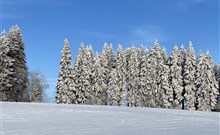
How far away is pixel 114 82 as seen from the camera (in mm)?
74750

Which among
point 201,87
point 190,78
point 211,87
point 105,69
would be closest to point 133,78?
point 105,69

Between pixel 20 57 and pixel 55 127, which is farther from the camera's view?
pixel 20 57

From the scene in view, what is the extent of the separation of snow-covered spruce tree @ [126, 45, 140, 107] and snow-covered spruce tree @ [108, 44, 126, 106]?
4.31ft

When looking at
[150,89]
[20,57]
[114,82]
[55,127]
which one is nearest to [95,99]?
[114,82]

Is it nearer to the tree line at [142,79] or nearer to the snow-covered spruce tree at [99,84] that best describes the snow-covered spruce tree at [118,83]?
the tree line at [142,79]

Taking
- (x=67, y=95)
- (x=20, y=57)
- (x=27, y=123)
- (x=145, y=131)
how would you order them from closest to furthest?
(x=145, y=131) → (x=27, y=123) → (x=20, y=57) → (x=67, y=95)

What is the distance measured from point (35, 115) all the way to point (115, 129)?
24.9 feet

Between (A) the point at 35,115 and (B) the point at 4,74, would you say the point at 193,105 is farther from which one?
(A) the point at 35,115

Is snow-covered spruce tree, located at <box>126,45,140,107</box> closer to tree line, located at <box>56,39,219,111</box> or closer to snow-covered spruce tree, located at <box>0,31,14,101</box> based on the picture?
tree line, located at <box>56,39,219,111</box>

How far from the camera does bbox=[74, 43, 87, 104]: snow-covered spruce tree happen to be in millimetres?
69688

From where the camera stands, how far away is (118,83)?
7519 cm

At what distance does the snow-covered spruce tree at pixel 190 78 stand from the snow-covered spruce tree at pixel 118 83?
12.2m

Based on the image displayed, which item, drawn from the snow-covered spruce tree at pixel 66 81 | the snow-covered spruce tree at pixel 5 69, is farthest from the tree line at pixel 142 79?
the snow-covered spruce tree at pixel 5 69

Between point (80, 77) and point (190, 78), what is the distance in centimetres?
2123
